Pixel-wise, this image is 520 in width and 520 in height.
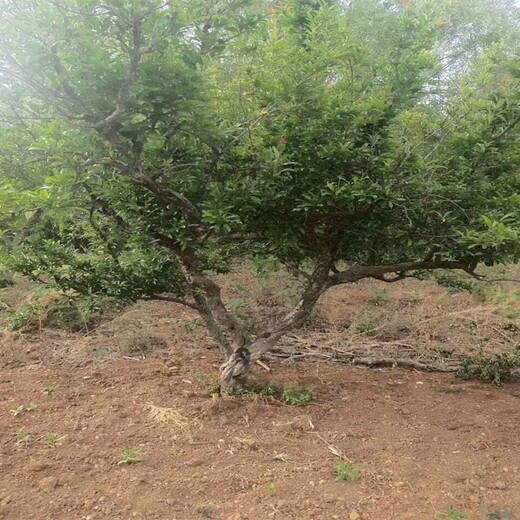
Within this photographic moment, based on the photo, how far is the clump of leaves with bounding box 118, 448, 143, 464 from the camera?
3.04 metres

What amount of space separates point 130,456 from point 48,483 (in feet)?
1.55

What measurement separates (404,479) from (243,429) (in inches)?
44.0

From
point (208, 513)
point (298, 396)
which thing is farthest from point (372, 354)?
point (208, 513)

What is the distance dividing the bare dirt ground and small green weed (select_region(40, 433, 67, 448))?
1 centimetres

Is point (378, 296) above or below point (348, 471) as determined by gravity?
above

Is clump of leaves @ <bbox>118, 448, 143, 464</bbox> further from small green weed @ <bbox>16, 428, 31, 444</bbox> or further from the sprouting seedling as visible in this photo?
the sprouting seedling

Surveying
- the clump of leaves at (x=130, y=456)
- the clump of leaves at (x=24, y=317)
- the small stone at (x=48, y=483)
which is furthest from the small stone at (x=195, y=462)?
the clump of leaves at (x=24, y=317)

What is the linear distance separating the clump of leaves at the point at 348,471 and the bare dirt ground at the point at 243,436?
0.03 meters

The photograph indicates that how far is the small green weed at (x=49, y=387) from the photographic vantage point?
426 centimetres

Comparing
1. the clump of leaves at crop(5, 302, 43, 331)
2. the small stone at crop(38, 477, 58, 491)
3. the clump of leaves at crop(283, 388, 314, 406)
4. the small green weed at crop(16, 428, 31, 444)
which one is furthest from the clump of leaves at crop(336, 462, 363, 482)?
the clump of leaves at crop(5, 302, 43, 331)

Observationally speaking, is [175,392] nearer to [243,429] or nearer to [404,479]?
[243,429]

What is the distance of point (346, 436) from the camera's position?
11.2ft

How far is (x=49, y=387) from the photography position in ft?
14.2

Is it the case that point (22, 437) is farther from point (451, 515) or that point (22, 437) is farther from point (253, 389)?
point (451, 515)
